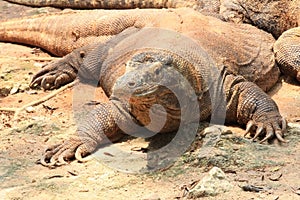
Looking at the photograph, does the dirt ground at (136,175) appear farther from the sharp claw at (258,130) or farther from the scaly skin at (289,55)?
the scaly skin at (289,55)

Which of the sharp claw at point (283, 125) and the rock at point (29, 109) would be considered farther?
the rock at point (29, 109)

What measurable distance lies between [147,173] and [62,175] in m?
0.66

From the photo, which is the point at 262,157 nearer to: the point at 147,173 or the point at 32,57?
the point at 147,173

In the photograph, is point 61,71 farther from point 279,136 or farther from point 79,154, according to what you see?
point 279,136

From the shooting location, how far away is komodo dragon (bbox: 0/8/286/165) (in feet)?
16.3

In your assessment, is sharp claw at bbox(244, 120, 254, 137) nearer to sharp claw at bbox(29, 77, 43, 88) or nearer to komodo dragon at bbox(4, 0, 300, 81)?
komodo dragon at bbox(4, 0, 300, 81)

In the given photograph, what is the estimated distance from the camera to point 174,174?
Answer: 4.68 meters

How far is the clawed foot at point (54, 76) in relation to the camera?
6.90 metres

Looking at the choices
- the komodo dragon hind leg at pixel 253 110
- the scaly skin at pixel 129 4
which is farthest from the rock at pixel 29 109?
the scaly skin at pixel 129 4

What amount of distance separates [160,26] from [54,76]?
139 centimetres

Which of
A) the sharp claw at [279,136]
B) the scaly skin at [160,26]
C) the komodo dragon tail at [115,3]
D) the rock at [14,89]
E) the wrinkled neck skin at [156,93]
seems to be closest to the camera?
the wrinkled neck skin at [156,93]

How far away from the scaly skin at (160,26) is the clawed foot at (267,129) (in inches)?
25.3

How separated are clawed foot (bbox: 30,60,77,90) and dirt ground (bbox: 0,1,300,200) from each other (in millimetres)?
769

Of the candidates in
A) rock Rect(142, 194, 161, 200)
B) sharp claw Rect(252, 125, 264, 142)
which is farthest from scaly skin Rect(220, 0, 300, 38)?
rock Rect(142, 194, 161, 200)
